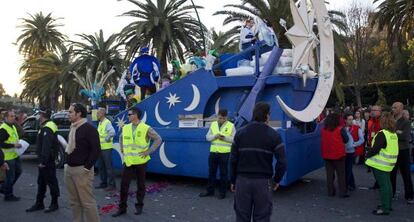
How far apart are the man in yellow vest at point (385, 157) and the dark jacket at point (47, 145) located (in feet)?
16.1

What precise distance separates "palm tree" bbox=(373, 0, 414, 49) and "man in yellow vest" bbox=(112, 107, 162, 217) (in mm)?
16299

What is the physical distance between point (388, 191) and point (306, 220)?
4.41ft

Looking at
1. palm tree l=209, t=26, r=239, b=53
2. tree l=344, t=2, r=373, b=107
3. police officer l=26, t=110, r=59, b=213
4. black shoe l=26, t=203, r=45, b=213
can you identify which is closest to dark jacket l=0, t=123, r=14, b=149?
police officer l=26, t=110, r=59, b=213

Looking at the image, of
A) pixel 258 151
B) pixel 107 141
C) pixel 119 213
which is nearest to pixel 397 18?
pixel 107 141

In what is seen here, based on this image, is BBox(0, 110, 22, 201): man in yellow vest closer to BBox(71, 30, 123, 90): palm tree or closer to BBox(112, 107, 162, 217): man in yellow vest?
BBox(112, 107, 162, 217): man in yellow vest

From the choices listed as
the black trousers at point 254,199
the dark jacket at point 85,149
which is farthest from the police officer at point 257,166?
the dark jacket at point 85,149

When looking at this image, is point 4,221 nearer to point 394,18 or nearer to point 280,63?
point 280,63

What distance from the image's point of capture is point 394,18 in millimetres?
20750

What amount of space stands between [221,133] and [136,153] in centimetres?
173

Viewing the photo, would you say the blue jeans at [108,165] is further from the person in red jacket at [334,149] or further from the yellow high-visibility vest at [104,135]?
the person in red jacket at [334,149]

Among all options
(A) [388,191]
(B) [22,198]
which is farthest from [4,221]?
(A) [388,191]

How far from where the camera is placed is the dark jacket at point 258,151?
14.5ft

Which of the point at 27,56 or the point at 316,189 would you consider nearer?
the point at 316,189

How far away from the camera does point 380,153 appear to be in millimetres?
6863
